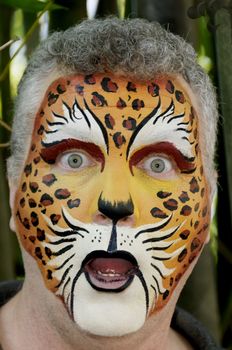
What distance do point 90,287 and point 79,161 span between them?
0.22 m

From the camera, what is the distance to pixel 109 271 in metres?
1.55

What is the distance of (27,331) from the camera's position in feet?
5.59

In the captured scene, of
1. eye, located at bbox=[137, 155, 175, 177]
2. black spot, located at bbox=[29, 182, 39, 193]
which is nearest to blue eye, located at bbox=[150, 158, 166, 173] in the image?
eye, located at bbox=[137, 155, 175, 177]

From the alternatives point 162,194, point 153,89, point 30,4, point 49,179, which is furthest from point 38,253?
point 30,4

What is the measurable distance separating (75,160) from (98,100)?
0.11 m

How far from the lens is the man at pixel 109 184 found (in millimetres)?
1555

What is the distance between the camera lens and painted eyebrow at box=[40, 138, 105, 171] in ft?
5.19

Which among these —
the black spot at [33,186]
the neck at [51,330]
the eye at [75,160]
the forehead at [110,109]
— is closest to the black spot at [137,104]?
the forehead at [110,109]

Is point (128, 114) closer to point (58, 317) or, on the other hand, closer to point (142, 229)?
point (142, 229)

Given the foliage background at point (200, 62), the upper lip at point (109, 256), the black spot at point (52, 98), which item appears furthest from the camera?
the foliage background at point (200, 62)

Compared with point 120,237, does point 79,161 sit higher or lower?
higher

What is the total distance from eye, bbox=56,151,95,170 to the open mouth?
16 centimetres

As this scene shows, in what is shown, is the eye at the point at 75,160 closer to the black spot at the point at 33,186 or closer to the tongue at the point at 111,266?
the black spot at the point at 33,186

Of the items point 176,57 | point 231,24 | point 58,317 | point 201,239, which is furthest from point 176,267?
point 231,24
